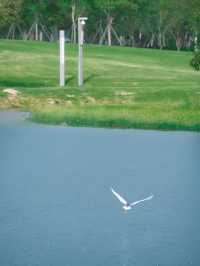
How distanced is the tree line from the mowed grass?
82.0 ft

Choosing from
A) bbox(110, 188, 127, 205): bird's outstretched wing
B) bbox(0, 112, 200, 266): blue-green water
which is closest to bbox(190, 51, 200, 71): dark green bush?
bbox(0, 112, 200, 266): blue-green water

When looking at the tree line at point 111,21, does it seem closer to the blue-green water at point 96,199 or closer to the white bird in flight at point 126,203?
the blue-green water at point 96,199

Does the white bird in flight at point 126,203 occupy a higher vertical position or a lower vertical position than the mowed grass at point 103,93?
higher

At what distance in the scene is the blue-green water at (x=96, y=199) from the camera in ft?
30.0

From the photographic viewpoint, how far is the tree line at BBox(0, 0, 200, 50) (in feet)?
238

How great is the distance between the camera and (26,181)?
13.2m

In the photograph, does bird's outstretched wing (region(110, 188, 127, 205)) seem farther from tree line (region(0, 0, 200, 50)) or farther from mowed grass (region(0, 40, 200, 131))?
tree line (region(0, 0, 200, 50))

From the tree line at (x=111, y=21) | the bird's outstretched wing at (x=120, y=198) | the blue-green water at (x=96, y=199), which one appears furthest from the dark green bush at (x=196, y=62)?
the tree line at (x=111, y=21)

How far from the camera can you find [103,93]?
1045 inches

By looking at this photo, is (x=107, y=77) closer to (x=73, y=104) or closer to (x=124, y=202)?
(x=73, y=104)

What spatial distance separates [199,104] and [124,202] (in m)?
13.8

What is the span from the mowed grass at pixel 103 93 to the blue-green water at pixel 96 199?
2.45 meters

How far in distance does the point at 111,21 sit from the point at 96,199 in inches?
2613

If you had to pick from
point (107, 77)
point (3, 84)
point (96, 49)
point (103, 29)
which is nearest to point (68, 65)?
point (107, 77)
